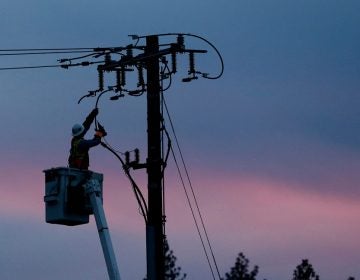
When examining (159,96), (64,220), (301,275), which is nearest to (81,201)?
(64,220)

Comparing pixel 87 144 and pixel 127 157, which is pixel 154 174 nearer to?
pixel 127 157

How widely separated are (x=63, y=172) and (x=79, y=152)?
69cm

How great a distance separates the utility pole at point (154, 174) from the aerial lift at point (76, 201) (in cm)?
99

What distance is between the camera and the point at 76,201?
95.2 feet

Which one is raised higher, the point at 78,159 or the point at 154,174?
the point at 78,159

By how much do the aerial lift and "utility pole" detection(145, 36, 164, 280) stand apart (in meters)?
0.99

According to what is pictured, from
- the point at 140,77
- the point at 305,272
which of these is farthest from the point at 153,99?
the point at 305,272

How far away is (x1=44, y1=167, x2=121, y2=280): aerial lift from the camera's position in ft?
94.3

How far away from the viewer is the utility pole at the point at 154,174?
28.2 metres

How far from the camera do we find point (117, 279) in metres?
28.6

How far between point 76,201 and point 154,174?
175cm

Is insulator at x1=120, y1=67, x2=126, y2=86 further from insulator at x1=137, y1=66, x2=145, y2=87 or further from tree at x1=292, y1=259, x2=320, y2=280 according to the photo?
tree at x1=292, y1=259, x2=320, y2=280

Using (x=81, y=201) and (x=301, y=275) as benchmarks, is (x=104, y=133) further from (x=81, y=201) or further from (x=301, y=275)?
(x=301, y=275)

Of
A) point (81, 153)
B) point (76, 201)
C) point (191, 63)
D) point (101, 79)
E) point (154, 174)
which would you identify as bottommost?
point (76, 201)
